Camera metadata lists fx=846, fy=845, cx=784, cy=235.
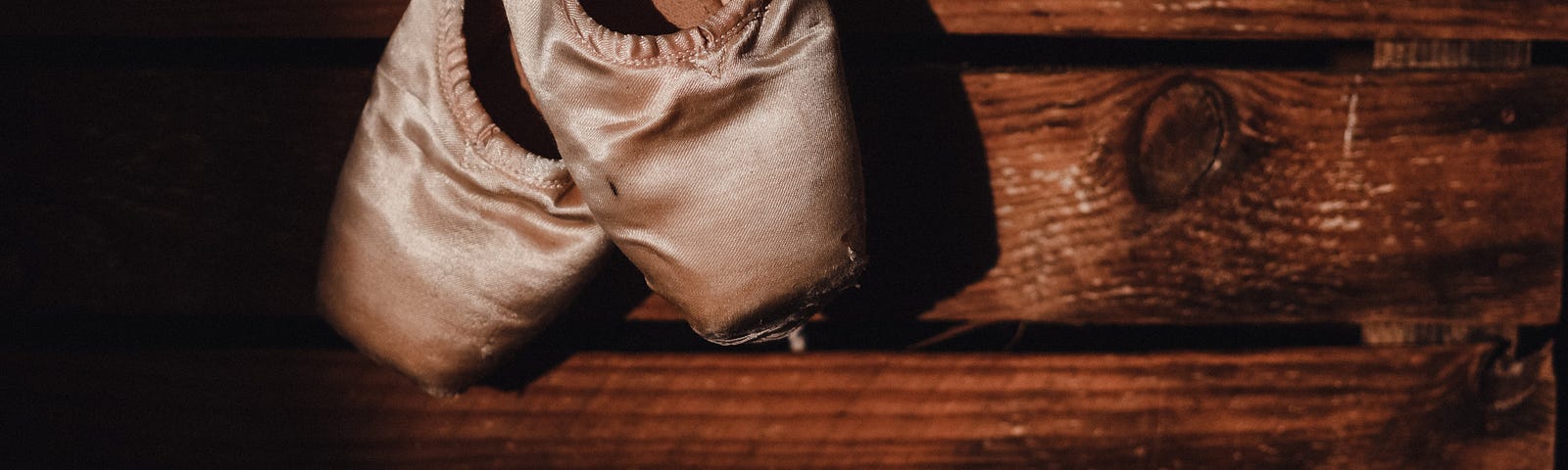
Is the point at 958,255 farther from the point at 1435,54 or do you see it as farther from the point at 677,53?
the point at 1435,54

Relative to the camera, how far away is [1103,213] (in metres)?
0.84

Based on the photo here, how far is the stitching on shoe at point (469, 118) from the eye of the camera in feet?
2.14

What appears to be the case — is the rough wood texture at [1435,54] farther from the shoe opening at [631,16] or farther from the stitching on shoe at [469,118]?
the stitching on shoe at [469,118]

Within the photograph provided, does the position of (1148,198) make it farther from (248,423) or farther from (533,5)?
(248,423)

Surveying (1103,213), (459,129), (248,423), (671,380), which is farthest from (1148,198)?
(248,423)

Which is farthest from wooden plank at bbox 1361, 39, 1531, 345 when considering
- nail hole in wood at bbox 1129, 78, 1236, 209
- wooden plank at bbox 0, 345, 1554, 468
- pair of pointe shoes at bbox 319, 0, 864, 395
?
pair of pointe shoes at bbox 319, 0, 864, 395

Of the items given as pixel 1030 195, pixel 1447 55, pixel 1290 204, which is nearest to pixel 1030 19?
pixel 1030 195

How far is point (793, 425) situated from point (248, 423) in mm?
548

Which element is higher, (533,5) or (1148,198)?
(533,5)

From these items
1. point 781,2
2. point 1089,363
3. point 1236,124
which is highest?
point 781,2

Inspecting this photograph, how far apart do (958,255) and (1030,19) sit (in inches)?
9.5

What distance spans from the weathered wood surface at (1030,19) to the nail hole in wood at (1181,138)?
2.4 inches

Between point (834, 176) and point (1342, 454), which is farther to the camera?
point (1342, 454)

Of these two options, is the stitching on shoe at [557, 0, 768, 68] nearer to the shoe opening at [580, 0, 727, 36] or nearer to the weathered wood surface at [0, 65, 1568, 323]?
the shoe opening at [580, 0, 727, 36]
